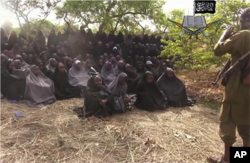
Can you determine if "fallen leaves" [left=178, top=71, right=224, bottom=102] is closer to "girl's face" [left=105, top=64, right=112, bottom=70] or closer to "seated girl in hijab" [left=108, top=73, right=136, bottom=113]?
"seated girl in hijab" [left=108, top=73, right=136, bottom=113]

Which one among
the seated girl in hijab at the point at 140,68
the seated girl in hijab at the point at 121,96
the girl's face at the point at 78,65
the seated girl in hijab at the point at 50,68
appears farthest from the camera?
the seated girl in hijab at the point at 140,68

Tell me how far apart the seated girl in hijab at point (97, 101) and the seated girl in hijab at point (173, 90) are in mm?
1554

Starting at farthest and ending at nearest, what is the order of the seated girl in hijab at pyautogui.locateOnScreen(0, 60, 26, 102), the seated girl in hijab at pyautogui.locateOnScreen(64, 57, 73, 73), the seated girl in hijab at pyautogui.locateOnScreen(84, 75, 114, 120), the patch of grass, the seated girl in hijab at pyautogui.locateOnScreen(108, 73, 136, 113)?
the seated girl in hijab at pyautogui.locateOnScreen(64, 57, 73, 73)
the patch of grass
the seated girl in hijab at pyautogui.locateOnScreen(0, 60, 26, 102)
the seated girl in hijab at pyautogui.locateOnScreen(108, 73, 136, 113)
the seated girl in hijab at pyautogui.locateOnScreen(84, 75, 114, 120)

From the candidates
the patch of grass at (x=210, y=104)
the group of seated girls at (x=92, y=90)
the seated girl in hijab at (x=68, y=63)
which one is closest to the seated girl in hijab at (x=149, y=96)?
the group of seated girls at (x=92, y=90)

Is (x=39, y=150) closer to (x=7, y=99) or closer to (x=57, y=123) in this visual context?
(x=57, y=123)

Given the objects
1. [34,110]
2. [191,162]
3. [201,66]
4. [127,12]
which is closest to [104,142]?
[191,162]

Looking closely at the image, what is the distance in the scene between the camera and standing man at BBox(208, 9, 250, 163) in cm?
263

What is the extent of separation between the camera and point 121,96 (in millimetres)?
5609

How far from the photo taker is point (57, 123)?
449 centimetres

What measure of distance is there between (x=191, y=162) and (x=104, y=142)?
121 cm

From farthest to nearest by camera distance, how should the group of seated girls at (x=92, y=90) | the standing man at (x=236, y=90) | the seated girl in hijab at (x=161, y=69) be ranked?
the seated girl in hijab at (x=161, y=69) → the group of seated girls at (x=92, y=90) → the standing man at (x=236, y=90)

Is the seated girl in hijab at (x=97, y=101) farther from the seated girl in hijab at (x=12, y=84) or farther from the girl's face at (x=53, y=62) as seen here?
the girl's face at (x=53, y=62)

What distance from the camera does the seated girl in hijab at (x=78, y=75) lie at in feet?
22.3

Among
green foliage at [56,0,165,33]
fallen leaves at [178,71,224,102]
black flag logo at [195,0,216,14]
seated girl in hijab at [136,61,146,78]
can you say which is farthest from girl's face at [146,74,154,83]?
green foliage at [56,0,165,33]
